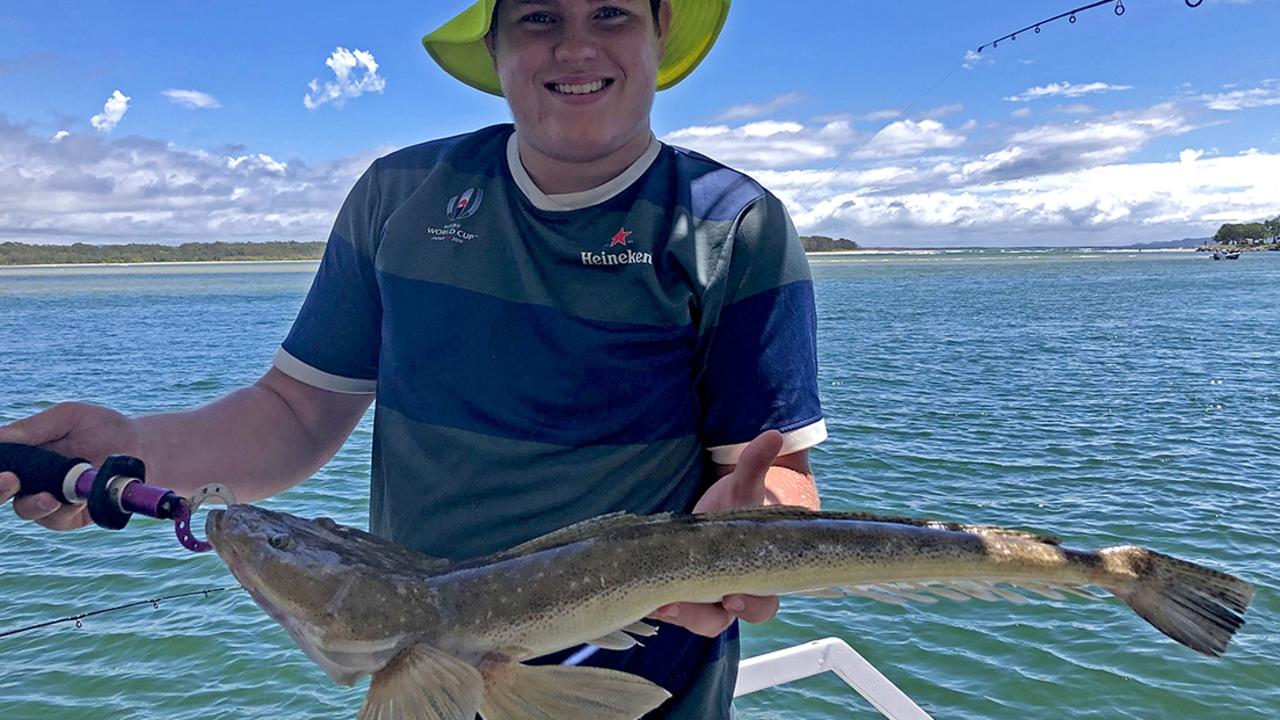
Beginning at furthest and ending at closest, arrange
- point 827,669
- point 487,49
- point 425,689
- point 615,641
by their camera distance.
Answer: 1. point 827,669
2. point 487,49
3. point 615,641
4. point 425,689

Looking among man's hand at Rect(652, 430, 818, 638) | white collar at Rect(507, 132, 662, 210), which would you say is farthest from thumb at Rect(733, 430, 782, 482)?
white collar at Rect(507, 132, 662, 210)

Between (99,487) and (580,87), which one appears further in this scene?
(580,87)

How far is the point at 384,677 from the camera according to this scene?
208 cm

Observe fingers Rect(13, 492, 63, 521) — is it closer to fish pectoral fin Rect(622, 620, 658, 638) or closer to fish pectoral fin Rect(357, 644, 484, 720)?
fish pectoral fin Rect(357, 644, 484, 720)

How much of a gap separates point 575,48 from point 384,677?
5.50 feet

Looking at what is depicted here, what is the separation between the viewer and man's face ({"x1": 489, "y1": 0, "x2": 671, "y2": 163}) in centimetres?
251

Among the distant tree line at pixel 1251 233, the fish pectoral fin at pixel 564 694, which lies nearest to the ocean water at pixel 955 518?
the fish pectoral fin at pixel 564 694

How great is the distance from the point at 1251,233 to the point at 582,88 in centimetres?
20763

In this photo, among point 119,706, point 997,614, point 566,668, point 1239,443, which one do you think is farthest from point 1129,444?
point 566,668

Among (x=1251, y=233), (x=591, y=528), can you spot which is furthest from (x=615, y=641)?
(x=1251, y=233)

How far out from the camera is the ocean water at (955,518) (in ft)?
25.5

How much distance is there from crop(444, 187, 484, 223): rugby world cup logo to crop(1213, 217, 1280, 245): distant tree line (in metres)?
203

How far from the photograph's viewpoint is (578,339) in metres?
2.46

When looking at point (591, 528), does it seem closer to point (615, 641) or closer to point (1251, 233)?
point (615, 641)
